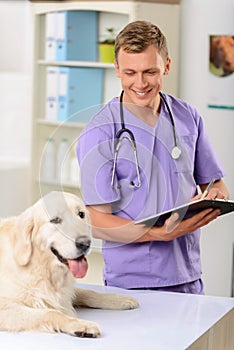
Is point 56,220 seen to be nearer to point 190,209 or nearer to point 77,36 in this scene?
point 190,209

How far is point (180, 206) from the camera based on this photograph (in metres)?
2.04

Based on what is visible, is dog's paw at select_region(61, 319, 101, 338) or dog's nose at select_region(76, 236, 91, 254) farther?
dog's nose at select_region(76, 236, 91, 254)

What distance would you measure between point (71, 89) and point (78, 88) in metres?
0.03

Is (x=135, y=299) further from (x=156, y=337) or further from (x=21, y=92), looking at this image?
(x=21, y=92)

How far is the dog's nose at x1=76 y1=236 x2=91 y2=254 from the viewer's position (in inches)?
70.0

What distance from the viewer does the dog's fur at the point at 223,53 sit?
3.38 metres

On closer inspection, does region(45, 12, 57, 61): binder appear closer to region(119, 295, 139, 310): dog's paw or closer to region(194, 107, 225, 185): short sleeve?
region(194, 107, 225, 185): short sleeve

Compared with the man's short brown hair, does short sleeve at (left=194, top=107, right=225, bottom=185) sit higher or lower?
lower

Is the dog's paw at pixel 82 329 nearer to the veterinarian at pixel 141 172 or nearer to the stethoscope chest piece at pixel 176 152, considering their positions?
the veterinarian at pixel 141 172

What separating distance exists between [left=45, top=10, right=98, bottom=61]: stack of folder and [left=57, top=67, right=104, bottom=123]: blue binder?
0.06 meters

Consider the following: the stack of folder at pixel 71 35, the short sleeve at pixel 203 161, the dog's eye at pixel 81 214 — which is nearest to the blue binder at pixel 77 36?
the stack of folder at pixel 71 35

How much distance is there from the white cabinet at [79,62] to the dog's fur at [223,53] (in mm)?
151

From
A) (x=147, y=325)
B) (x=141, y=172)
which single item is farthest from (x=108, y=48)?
(x=147, y=325)

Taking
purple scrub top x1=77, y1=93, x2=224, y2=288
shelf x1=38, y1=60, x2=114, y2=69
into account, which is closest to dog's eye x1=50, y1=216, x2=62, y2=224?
purple scrub top x1=77, y1=93, x2=224, y2=288
